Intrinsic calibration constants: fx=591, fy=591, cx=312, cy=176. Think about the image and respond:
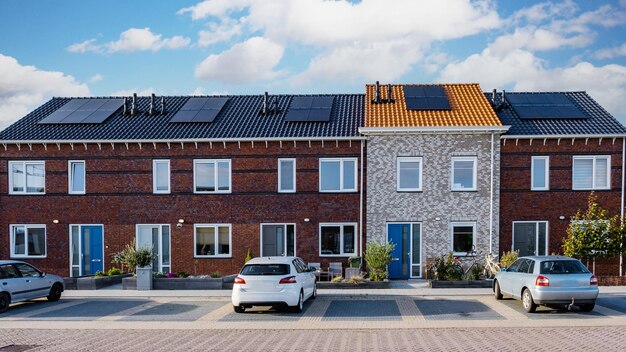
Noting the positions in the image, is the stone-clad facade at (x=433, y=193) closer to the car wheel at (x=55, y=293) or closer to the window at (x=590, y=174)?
the window at (x=590, y=174)

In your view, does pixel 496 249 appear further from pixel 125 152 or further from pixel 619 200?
pixel 125 152

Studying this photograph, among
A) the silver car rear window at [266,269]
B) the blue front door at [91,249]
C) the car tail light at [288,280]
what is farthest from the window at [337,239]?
the blue front door at [91,249]

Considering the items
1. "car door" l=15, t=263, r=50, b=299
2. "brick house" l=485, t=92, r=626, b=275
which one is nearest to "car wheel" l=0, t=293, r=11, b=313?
"car door" l=15, t=263, r=50, b=299

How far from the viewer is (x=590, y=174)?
75.4ft

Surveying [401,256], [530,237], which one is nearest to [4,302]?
[401,256]

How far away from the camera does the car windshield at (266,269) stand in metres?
15.4

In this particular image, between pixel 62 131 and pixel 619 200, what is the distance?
22632 millimetres

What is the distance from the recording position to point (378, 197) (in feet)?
75.8

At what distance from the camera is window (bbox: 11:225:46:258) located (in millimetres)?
24250

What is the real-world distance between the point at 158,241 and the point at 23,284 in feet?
23.5

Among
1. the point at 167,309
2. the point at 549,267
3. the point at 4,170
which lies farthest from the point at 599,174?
the point at 4,170

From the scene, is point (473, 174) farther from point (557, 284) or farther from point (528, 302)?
point (557, 284)

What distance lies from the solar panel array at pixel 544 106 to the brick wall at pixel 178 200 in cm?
752

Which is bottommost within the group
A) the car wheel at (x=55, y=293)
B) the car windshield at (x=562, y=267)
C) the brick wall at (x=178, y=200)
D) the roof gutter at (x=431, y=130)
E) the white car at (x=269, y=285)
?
the car wheel at (x=55, y=293)
